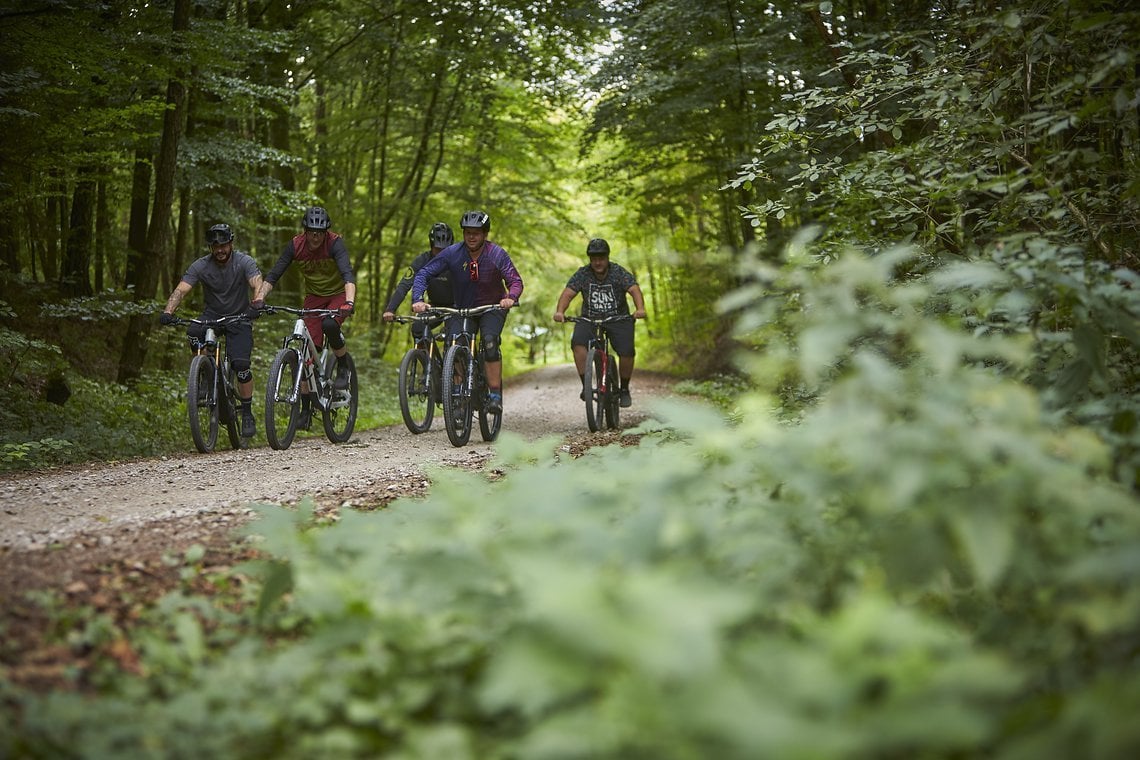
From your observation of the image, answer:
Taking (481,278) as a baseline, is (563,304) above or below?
below

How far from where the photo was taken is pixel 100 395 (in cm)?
1065

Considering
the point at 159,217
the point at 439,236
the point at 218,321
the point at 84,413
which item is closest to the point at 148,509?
the point at 218,321

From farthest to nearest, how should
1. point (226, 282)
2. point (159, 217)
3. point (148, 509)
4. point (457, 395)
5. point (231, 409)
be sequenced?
point (159, 217) < point (457, 395) < point (231, 409) < point (226, 282) < point (148, 509)

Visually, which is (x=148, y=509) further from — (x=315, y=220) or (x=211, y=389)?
(x=315, y=220)

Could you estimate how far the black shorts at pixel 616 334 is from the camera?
959 cm

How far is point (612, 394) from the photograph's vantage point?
32.3 ft

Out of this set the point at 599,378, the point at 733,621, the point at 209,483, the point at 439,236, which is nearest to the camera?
the point at 733,621

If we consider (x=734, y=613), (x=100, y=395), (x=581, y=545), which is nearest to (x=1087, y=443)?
(x=734, y=613)

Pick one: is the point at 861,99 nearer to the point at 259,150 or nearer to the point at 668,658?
the point at 668,658

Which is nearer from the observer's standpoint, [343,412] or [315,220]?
[315,220]

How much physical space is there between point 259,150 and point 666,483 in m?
12.2

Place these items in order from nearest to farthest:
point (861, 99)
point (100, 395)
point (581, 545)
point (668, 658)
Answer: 1. point (668, 658)
2. point (581, 545)
3. point (861, 99)
4. point (100, 395)

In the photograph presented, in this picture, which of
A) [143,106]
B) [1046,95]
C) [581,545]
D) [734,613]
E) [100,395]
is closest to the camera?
[734,613]

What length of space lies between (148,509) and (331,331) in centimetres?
415
